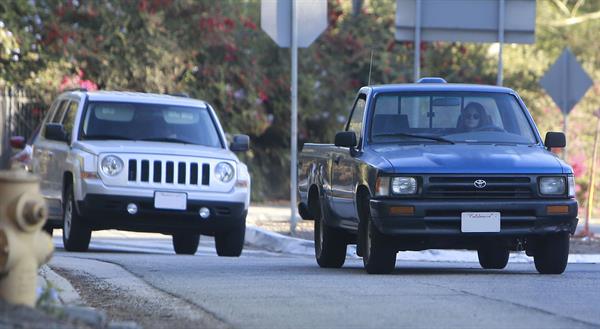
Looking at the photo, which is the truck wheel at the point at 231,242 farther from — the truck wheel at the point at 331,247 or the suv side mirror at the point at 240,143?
the truck wheel at the point at 331,247

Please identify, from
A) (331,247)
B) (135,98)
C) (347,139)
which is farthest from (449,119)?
(135,98)

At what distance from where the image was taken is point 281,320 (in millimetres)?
8656

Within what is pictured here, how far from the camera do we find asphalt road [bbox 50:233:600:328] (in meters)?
8.64

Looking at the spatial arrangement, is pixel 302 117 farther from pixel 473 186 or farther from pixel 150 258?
pixel 473 186

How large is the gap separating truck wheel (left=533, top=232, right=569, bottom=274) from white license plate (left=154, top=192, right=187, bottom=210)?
4325mm

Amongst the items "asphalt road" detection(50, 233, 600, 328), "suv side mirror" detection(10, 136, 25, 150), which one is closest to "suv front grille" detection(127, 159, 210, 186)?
"asphalt road" detection(50, 233, 600, 328)

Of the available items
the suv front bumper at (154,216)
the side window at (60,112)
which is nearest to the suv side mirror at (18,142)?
the side window at (60,112)

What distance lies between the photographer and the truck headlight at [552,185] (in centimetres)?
1174

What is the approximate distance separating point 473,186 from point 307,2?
884 centimetres

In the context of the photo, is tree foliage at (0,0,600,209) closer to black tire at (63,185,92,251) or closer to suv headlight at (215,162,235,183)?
black tire at (63,185,92,251)

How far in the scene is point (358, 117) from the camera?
13547 mm

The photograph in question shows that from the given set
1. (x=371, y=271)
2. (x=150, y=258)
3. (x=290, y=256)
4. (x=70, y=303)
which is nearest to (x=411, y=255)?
(x=290, y=256)

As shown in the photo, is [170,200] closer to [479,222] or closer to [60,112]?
[60,112]

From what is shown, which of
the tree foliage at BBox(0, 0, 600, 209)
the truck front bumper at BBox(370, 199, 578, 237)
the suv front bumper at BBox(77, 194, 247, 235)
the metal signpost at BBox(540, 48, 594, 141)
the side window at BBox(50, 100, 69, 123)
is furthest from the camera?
the tree foliage at BBox(0, 0, 600, 209)
